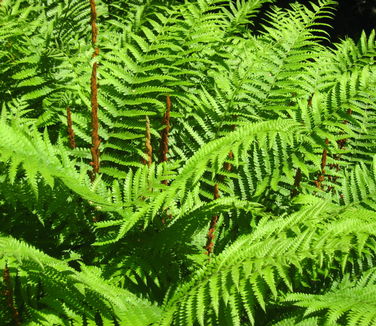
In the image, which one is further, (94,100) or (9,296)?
(94,100)

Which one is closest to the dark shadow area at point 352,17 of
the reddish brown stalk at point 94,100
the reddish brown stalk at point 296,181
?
the reddish brown stalk at point 296,181

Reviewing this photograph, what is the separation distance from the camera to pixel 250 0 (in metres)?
2.63

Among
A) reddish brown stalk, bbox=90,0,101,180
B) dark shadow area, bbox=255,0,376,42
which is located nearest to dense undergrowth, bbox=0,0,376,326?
reddish brown stalk, bbox=90,0,101,180

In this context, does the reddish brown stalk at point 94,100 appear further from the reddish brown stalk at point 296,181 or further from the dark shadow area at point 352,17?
the dark shadow area at point 352,17

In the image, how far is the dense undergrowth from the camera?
4.67 ft

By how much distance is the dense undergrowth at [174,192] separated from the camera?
1423 mm

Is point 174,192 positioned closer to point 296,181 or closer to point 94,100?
point 94,100

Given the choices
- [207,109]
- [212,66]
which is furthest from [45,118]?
[212,66]

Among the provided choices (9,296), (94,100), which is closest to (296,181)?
(94,100)

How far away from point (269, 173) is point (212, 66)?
0.71 metres

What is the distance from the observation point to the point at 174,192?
61.2 inches

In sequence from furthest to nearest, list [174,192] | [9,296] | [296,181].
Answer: [296,181] < [174,192] < [9,296]

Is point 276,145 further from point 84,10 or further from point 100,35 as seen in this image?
point 84,10

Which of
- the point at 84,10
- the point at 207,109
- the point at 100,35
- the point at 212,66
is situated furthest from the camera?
the point at 84,10
